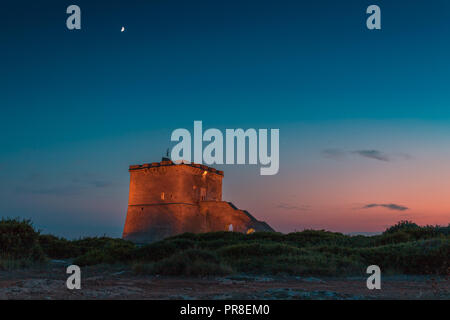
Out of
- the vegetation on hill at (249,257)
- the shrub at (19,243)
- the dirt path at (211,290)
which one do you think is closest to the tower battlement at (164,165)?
the vegetation on hill at (249,257)

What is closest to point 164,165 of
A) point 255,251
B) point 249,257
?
point 255,251

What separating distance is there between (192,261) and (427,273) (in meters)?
5.76

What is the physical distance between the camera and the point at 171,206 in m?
38.9

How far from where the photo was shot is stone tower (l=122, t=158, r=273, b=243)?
3828 cm

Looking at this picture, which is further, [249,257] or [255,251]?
[255,251]

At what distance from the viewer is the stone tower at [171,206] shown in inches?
1507

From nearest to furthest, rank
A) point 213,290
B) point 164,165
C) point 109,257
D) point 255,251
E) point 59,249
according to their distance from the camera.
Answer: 1. point 213,290
2. point 255,251
3. point 109,257
4. point 59,249
5. point 164,165

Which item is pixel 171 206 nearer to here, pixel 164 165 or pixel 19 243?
pixel 164 165

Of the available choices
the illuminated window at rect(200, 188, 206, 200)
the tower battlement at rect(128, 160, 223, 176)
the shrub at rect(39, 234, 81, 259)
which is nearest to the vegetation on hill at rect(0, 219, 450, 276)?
the shrub at rect(39, 234, 81, 259)

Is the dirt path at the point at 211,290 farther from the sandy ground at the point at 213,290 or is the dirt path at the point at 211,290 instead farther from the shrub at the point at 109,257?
the shrub at the point at 109,257

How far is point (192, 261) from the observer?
32.7 feet

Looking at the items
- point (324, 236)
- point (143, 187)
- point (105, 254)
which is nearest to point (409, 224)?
point (324, 236)
